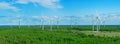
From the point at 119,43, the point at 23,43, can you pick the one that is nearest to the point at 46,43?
the point at 23,43

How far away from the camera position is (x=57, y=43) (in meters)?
28.1

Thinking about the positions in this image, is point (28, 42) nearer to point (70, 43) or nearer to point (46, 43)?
point (46, 43)

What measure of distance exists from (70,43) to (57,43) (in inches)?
50.4

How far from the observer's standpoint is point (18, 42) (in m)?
28.1

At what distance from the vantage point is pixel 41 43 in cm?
2712

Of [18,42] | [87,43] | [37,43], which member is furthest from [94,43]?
[18,42]

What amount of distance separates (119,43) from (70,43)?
473cm

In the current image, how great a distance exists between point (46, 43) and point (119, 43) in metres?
7.01

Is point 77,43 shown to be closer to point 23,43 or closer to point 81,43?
point 81,43

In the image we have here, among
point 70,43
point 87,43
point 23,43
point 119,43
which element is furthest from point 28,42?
point 119,43

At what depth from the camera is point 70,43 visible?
28.0 metres

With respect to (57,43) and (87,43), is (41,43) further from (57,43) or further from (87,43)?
(87,43)

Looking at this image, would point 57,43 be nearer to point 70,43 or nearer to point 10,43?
point 70,43

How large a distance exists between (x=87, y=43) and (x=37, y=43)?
5056mm
